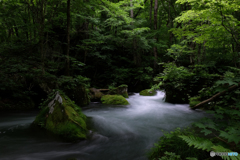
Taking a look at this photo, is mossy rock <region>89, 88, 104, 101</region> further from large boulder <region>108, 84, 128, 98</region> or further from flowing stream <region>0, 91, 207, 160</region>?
flowing stream <region>0, 91, 207, 160</region>

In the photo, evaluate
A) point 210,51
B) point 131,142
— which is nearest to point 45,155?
point 131,142

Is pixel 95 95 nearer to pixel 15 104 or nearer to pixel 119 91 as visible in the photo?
pixel 119 91

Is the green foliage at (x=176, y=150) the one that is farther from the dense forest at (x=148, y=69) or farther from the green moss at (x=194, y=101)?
the green moss at (x=194, y=101)

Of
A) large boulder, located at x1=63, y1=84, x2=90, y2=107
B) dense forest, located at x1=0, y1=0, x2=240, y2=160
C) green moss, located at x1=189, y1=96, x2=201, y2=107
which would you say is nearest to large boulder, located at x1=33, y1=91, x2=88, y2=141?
dense forest, located at x1=0, y1=0, x2=240, y2=160

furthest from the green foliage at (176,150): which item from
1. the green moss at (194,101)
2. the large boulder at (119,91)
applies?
the large boulder at (119,91)

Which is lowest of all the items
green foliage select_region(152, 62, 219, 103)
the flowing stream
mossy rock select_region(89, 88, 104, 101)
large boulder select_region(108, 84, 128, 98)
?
the flowing stream

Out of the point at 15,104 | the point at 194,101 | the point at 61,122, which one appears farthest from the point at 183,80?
the point at 15,104

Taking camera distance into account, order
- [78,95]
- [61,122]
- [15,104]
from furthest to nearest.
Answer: [78,95], [15,104], [61,122]

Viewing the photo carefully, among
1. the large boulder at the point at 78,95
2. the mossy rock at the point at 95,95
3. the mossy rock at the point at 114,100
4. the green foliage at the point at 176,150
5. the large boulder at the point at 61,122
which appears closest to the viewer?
the green foliage at the point at 176,150

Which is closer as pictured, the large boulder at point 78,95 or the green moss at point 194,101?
the green moss at point 194,101

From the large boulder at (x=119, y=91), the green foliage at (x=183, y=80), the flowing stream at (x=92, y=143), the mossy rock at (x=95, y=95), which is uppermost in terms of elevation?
the green foliage at (x=183, y=80)

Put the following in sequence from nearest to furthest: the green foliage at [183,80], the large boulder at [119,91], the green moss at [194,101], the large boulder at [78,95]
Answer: the green moss at [194,101], the green foliage at [183,80], the large boulder at [78,95], the large boulder at [119,91]

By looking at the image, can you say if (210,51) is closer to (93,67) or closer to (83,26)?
(93,67)

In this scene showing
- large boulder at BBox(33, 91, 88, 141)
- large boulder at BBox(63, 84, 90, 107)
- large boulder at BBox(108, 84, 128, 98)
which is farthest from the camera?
large boulder at BBox(108, 84, 128, 98)
